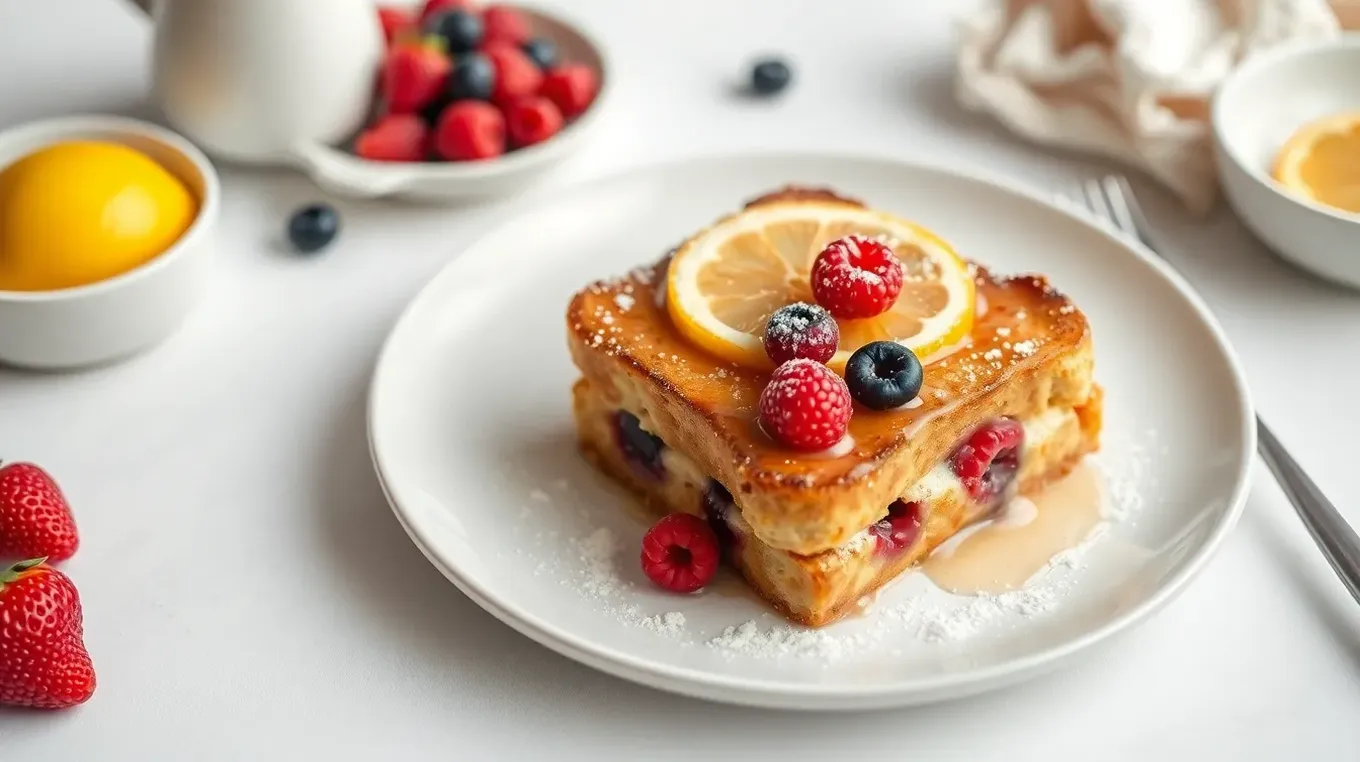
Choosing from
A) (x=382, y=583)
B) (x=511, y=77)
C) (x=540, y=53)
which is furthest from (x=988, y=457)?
(x=540, y=53)

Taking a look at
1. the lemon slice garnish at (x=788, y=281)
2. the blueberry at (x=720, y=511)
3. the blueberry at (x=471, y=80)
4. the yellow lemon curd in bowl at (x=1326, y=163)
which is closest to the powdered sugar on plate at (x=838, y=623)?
the blueberry at (x=720, y=511)

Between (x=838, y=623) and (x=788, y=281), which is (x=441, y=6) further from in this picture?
(x=838, y=623)

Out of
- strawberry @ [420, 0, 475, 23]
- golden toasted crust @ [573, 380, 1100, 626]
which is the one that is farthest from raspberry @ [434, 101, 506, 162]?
golden toasted crust @ [573, 380, 1100, 626]

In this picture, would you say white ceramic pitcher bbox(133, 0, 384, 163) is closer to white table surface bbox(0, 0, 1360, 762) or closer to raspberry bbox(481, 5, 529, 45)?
white table surface bbox(0, 0, 1360, 762)

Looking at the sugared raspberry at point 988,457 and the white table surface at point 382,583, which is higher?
the sugared raspberry at point 988,457

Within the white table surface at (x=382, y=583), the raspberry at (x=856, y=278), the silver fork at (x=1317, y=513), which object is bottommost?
the white table surface at (x=382, y=583)

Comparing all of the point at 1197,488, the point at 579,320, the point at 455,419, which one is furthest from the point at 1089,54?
the point at 455,419

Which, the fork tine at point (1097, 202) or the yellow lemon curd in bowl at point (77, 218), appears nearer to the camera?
the yellow lemon curd in bowl at point (77, 218)

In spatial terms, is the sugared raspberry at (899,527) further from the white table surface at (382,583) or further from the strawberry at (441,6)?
the strawberry at (441,6)
